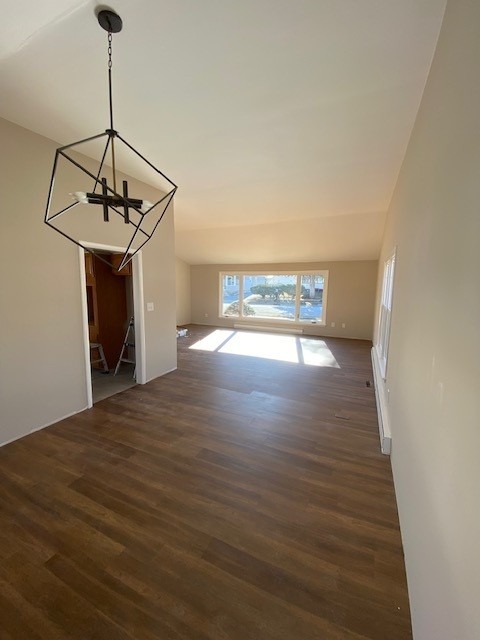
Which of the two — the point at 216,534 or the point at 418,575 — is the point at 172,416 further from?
the point at 418,575

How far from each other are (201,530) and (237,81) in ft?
10.0

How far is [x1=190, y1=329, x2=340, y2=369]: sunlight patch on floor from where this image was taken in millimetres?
5488

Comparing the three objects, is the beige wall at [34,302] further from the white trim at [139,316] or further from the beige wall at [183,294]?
the beige wall at [183,294]

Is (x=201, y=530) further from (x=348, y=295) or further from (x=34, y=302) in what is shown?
(x=348, y=295)

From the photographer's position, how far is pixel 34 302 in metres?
2.66

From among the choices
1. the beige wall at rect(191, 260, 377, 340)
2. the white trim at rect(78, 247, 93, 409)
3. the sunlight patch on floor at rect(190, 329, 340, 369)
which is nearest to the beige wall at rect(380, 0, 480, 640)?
the white trim at rect(78, 247, 93, 409)

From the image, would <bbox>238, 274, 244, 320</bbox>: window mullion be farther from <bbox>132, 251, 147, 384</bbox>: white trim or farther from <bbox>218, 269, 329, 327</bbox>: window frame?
<bbox>132, 251, 147, 384</bbox>: white trim

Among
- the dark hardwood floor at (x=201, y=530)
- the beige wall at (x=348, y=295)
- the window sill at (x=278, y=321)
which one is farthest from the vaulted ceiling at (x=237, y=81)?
Answer: the window sill at (x=278, y=321)

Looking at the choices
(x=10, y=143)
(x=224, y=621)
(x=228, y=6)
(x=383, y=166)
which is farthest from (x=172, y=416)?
(x=383, y=166)

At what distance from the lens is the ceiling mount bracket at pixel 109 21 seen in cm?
141

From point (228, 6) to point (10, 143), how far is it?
224cm

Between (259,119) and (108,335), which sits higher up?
(259,119)

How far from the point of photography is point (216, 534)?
65.4 inches

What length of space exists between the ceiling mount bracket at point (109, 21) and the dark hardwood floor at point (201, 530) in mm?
2955
